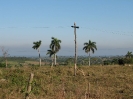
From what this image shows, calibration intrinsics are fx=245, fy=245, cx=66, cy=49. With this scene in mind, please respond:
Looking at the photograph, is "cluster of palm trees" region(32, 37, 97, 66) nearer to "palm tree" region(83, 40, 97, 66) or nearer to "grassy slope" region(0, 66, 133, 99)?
"palm tree" region(83, 40, 97, 66)

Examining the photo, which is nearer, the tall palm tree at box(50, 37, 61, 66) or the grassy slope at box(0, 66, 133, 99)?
the grassy slope at box(0, 66, 133, 99)

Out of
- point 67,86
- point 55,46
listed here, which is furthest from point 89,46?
point 67,86

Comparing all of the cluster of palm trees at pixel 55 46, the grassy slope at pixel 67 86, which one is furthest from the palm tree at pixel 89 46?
the grassy slope at pixel 67 86

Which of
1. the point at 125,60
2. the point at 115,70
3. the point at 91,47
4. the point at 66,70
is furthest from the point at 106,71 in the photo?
the point at 91,47

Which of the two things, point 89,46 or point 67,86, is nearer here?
point 67,86

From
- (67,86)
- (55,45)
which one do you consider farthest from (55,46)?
(67,86)

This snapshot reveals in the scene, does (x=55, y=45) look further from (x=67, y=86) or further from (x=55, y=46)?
(x=67, y=86)

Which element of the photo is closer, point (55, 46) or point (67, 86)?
point (67, 86)

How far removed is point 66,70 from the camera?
3212cm

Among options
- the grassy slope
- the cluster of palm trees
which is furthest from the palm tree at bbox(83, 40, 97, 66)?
the grassy slope

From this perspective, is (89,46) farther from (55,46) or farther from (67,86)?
(67,86)

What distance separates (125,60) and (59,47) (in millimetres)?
18108

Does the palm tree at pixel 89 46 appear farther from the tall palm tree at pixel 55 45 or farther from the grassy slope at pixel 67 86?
the grassy slope at pixel 67 86

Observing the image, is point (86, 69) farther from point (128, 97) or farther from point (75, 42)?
point (128, 97)
